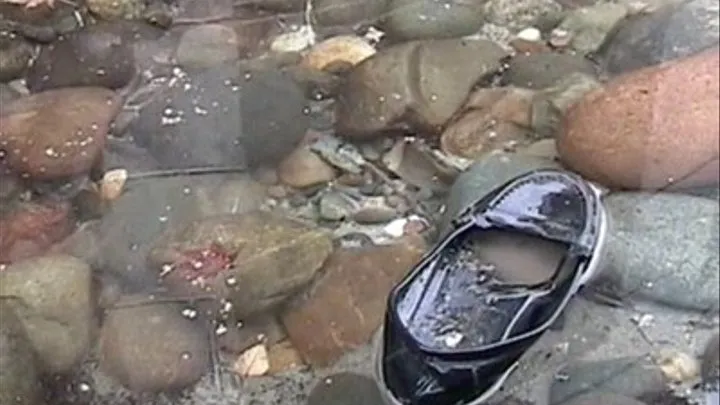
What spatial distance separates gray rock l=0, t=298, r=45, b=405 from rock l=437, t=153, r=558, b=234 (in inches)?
16.6

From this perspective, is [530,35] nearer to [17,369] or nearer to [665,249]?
[665,249]

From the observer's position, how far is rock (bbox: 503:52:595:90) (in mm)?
1473

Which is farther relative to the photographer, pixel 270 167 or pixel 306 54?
pixel 306 54

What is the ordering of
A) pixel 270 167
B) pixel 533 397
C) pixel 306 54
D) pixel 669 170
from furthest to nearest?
1. pixel 306 54
2. pixel 270 167
3. pixel 533 397
4. pixel 669 170

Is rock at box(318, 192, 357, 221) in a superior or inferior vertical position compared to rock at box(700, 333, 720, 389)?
inferior

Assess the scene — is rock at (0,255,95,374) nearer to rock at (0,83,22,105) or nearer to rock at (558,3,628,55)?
rock at (0,83,22,105)

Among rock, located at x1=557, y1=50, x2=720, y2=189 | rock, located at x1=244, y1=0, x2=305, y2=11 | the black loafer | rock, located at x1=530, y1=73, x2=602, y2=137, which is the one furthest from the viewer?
rock, located at x1=244, y1=0, x2=305, y2=11

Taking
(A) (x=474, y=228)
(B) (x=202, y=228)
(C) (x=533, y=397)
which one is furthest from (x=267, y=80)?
(C) (x=533, y=397)

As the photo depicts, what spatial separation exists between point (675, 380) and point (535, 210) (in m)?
0.20

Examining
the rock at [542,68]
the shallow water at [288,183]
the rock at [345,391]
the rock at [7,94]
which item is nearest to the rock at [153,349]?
the shallow water at [288,183]

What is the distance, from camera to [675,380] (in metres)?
1.17

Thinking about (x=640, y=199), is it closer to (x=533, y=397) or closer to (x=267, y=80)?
(x=533, y=397)

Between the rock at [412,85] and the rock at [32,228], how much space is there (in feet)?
1.06

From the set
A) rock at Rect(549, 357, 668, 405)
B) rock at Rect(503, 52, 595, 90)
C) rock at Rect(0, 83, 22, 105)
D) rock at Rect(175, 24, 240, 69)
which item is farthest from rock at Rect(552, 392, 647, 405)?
rock at Rect(0, 83, 22, 105)
